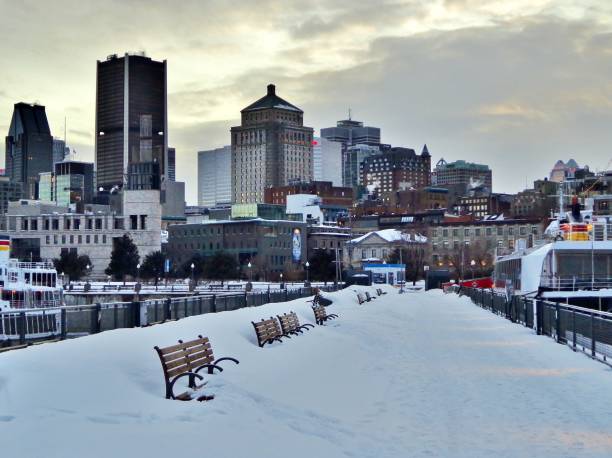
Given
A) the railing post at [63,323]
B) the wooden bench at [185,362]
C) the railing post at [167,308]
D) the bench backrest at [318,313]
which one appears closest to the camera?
the wooden bench at [185,362]

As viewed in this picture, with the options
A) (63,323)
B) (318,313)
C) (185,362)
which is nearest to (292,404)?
(185,362)

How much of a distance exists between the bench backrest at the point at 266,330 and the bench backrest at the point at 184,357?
4782 mm

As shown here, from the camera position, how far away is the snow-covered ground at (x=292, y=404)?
1168cm

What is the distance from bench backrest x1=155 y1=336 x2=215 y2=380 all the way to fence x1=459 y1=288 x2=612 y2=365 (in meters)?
10.4

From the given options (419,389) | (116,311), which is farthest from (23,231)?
(419,389)

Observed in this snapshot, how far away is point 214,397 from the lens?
15.1m

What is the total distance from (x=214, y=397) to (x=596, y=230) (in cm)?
5736

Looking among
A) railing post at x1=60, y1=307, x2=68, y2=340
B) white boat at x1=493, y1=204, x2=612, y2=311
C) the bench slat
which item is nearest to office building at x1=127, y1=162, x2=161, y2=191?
white boat at x1=493, y1=204, x2=612, y2=311

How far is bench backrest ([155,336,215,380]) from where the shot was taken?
15.1m

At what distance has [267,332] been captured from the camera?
25.3 m

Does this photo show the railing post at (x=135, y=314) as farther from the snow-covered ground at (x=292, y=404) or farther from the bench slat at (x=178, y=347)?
the bench slat at (x=178, y=347)

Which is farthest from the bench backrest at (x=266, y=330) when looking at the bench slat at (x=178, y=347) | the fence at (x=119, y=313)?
the bench slat at (x=178, y=347)

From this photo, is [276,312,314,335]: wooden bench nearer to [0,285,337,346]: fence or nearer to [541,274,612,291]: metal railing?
[0,285,337,346]: fence

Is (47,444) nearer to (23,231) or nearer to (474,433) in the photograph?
(474,433)
